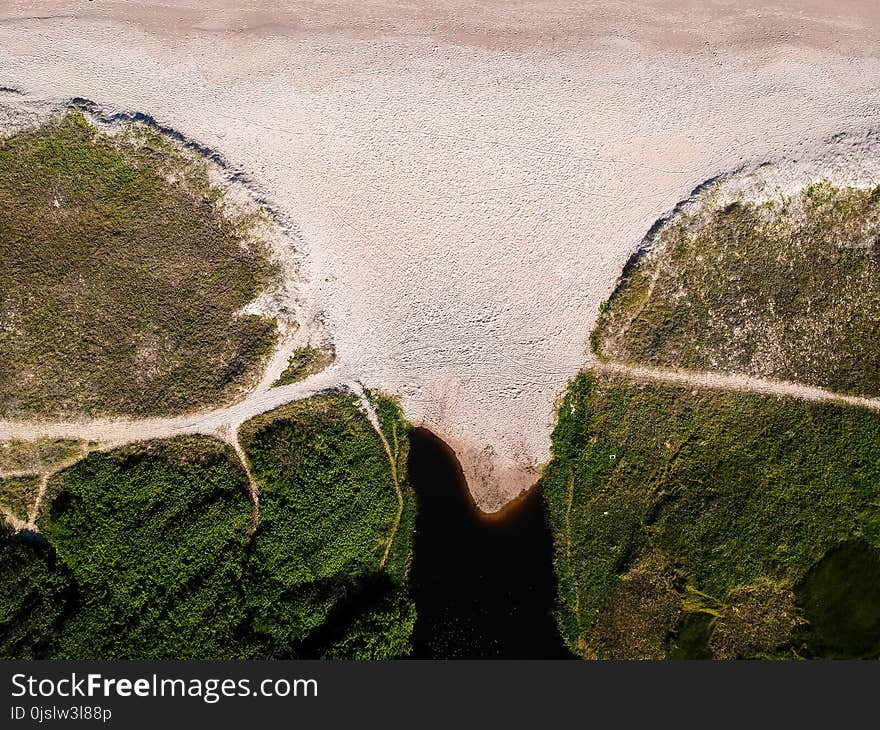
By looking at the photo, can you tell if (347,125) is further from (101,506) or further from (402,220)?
(101,506)

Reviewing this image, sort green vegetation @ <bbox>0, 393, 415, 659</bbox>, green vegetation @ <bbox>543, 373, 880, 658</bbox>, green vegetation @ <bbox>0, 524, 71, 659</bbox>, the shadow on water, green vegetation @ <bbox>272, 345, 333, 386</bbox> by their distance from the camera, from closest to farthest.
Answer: green vegetation @ <bbox>0, 524, 71, 659</bbox> < green vegetation @ <bbox>0, 393, 415, 659</bbox> < green vegetation @ <bbox>272, 345, 333, 386</bbox> < green vegetation @ <bbox>543, 373, 880, 658</bbox> < the shadow on water

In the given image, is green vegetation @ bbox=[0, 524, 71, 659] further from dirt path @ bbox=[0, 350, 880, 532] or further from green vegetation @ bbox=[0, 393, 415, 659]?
dirt path @ bbox=[0, 350, 880, 532]

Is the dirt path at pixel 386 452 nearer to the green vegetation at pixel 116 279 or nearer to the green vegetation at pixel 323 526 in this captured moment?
the green vegetation at pixel 323 526

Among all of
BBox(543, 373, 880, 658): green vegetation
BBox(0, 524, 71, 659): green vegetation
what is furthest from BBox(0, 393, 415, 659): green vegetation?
→ BBox(543, 373, 880, 658): green vegetation

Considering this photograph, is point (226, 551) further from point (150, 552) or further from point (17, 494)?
point (17, 494)

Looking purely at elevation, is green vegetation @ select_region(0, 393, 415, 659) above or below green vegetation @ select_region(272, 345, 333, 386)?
below

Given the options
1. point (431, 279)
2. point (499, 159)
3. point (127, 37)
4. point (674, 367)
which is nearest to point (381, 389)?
point (431, 279)

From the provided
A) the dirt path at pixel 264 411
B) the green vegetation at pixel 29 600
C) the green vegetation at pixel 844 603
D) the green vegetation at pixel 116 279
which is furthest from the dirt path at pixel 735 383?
the green vegetation at pixel 29 600

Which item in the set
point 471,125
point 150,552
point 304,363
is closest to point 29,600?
point 150,552
